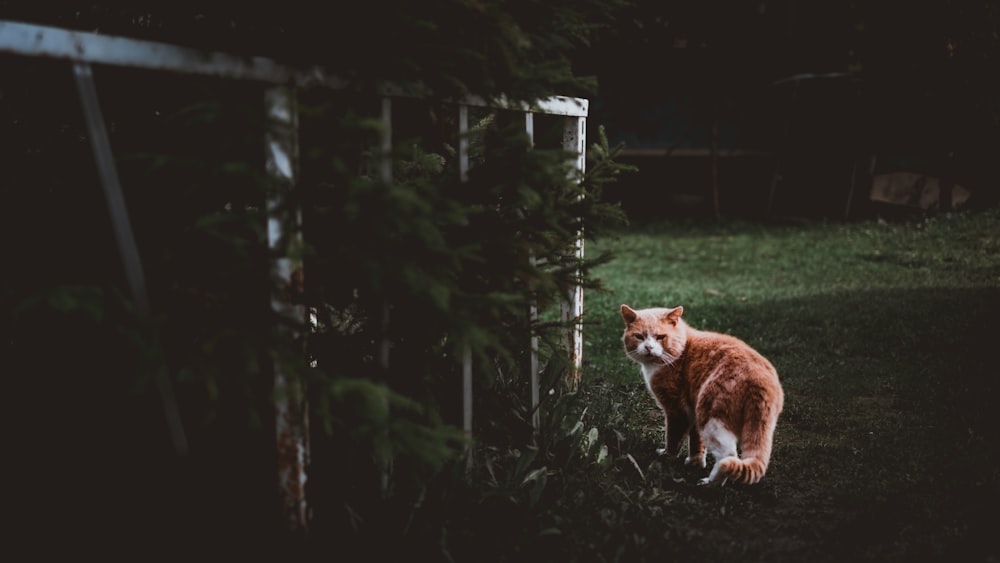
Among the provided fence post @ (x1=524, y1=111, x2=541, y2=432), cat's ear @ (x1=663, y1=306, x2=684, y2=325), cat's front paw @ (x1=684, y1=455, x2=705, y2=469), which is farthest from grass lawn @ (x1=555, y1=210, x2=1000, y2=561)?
cat's ear @ (x1=663, y1=306, x2=684, y2=325)

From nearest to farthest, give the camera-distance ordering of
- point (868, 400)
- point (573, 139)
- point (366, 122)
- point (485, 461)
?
point (366, 122)
point (485, 461)
point (573, 139)
point (868, 400)

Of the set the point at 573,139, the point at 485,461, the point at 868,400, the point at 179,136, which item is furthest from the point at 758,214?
the point at 179,136

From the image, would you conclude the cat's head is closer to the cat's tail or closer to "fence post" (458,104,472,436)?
the cat's tail

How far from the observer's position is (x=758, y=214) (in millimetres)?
15234

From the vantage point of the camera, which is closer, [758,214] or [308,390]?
[308,390]

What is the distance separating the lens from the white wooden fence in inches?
86.9

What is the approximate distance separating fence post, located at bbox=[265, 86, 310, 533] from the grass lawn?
1127 millimetres

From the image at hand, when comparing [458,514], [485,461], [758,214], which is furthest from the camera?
[758,214]

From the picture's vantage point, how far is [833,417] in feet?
16.8

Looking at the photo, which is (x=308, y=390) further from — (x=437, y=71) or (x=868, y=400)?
(x=868, y=400)

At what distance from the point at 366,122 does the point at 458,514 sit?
64.6 inches

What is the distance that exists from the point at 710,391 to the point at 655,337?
23.9 inches

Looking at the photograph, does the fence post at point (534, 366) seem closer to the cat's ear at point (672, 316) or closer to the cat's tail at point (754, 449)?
the cat's tail at point (754, 449)

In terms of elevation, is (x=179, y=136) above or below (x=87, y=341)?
above
